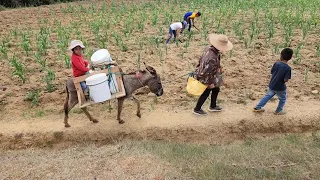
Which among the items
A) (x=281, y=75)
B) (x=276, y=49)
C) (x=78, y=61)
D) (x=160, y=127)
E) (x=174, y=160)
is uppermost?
(x=78, y=61)

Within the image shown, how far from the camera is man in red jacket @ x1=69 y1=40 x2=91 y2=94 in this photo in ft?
17.1

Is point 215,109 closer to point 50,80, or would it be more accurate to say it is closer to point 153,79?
point 153,79

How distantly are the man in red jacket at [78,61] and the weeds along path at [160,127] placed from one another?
903mm

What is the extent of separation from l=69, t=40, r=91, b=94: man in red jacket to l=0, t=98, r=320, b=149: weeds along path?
90 centimetres

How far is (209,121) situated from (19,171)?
135 inches

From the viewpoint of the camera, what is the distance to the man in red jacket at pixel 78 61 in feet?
17.1

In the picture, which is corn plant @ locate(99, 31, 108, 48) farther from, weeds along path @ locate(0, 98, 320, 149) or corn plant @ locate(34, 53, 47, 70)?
weeds along path @ locate(0, 98, 320, 149)

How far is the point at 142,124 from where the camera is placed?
5.99m

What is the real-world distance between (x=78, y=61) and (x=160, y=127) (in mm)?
1929

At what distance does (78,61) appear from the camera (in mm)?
5348

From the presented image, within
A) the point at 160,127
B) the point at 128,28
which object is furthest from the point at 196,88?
the point at 128,28

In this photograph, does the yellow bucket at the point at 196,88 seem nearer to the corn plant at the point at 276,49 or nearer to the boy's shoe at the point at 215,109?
the boy's shoe at the point at 215,109

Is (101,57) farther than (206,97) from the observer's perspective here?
No

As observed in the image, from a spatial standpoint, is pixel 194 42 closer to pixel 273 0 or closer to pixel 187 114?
pixel 187 114
